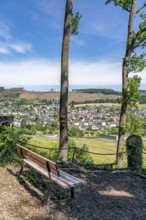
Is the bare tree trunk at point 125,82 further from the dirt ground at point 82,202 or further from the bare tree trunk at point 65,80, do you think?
the dirt ground at point 82,202

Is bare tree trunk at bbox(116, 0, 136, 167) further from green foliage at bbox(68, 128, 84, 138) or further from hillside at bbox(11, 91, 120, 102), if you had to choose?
hillside at bbox(11, 91, 120, 102)

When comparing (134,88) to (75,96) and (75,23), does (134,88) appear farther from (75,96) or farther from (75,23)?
(75,96)

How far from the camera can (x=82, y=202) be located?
4.53 meters

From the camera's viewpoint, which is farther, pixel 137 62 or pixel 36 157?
pixel 137 62

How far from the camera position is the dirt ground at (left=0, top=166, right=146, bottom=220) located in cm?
Answer: 393

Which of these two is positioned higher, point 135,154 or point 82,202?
point 135,154

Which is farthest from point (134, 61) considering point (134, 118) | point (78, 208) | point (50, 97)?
point (50, 97)

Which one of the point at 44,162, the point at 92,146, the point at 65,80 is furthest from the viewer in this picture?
the point at 92,146

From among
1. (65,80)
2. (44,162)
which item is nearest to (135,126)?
(65,80)

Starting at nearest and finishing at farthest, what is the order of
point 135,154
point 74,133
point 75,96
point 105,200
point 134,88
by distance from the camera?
point 105,200
point 135,154
point 134,88
point 74,133
point 75,96

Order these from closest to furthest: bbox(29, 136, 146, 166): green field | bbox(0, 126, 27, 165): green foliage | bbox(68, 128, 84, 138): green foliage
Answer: bbox(0, 126, 27, 165): green foliage, bbox(29, 136, 146, 166): green field, bbox(68, 128, 84, 138): green foliage

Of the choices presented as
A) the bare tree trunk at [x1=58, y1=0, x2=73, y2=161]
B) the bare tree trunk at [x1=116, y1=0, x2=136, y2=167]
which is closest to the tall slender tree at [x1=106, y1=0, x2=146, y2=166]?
the bare tree trunk at [x1=116, y1=0, x2=136, y2=167]

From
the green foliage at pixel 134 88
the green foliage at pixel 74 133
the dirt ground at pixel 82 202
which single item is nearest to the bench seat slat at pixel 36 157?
the dirt ground at pixel 82 202

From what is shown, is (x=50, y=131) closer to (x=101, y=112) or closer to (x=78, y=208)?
(x=78, y=208)
